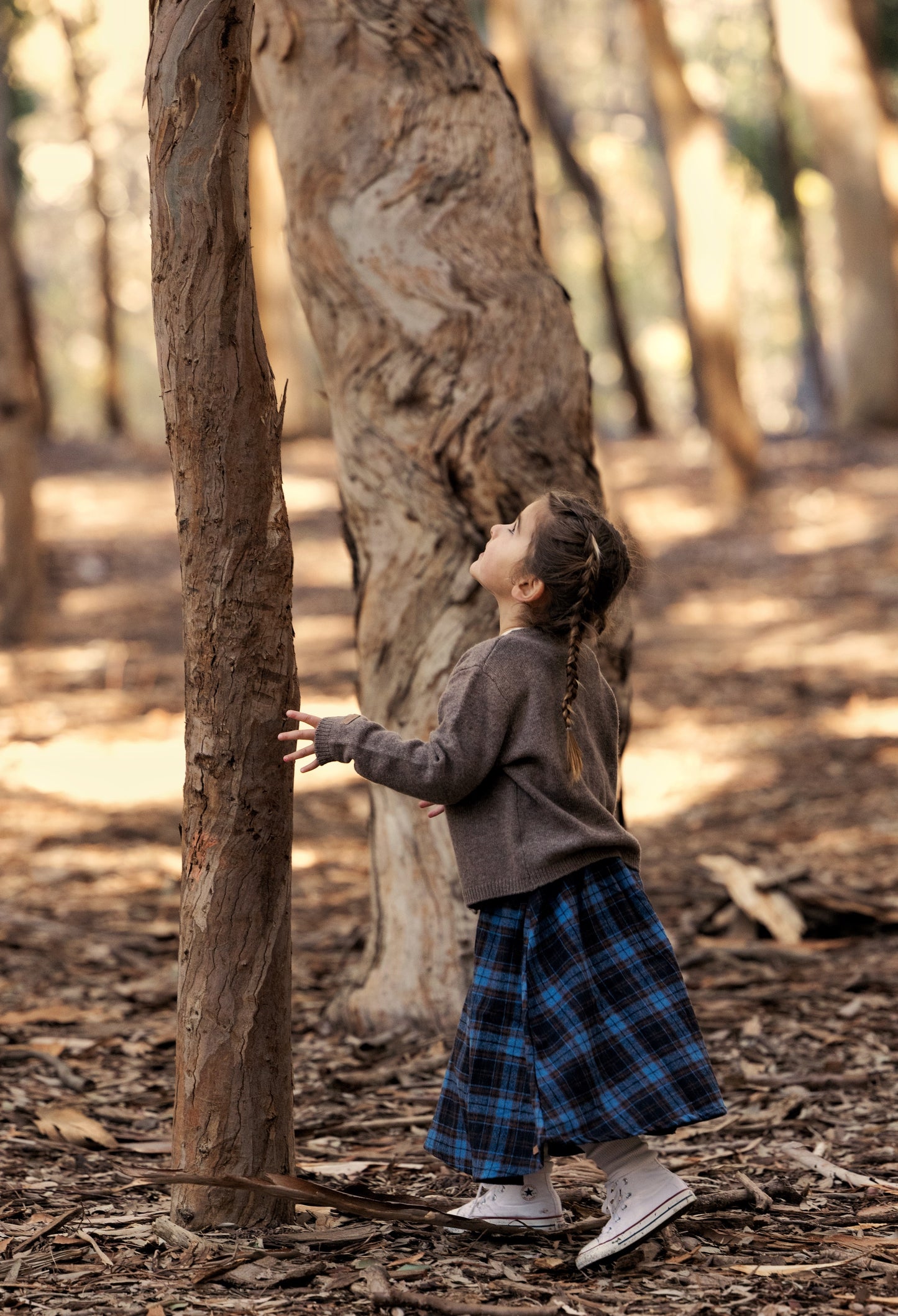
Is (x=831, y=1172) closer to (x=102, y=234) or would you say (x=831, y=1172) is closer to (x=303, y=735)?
(x=303, y=735)

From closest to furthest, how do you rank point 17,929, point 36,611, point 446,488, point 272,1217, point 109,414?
point 272,1217, point 446,488, point 17,929, point 36,611, point 109,414

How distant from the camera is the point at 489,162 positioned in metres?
4.50

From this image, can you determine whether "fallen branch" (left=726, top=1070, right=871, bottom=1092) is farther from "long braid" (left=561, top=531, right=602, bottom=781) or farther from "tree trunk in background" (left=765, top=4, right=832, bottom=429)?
"tree trunk in background" (left=765, top=4, right=832, bottom=429)

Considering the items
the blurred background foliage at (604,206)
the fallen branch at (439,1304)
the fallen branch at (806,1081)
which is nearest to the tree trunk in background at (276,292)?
the blurred background foliage at (604,206)

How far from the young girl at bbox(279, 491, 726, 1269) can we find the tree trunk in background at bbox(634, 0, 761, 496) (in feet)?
40.4

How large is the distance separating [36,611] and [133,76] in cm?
2528

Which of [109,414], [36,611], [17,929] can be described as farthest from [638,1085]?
[109,414]

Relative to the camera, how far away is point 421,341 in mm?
4395

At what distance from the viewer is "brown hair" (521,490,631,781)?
3.05 m

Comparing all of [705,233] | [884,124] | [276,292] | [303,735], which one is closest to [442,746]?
[303,735]

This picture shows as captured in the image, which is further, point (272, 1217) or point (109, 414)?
point (109, 414)

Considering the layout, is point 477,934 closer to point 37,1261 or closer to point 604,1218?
point 604,1218

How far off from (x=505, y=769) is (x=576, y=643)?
1.06 ft

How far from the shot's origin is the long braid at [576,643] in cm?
304
